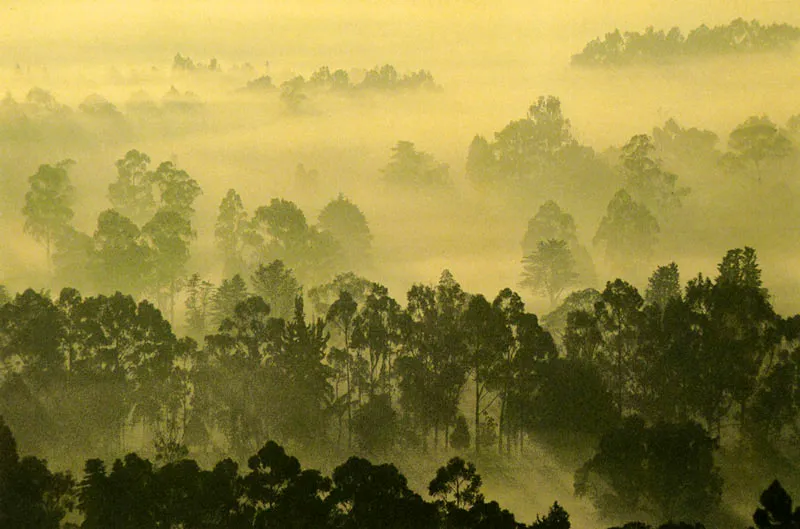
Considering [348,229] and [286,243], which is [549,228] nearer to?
[348,229]

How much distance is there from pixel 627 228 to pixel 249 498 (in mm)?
105225

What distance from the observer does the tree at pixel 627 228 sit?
161500 millimetres

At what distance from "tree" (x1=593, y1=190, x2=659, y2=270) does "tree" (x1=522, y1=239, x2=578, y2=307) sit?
14.5 meters

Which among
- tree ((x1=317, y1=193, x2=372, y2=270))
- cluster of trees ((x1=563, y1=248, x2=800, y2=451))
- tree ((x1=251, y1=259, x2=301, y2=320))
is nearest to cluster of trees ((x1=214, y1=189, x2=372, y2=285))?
tree ((x1=317, y1=193, x2=372, y2=270))

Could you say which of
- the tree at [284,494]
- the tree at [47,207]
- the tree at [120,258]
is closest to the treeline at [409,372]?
the tree at [284,494]

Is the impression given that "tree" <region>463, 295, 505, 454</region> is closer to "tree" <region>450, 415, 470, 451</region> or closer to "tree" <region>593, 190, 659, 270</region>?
"tree" <region>450, 415, 470, 451</region>

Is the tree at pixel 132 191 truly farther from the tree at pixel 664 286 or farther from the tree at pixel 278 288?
the tree at pixel 664 286

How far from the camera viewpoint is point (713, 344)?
90.0m

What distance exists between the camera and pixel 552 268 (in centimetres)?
14800

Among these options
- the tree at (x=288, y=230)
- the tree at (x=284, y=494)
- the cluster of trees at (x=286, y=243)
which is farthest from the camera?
the cluster of trees at (x=286, y=243)

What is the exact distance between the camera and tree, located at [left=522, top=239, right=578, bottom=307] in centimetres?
14800

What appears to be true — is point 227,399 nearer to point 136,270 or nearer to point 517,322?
point 517,322

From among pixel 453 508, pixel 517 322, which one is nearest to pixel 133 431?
pixel 517 322

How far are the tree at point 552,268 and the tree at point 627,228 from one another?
14.5 meters
